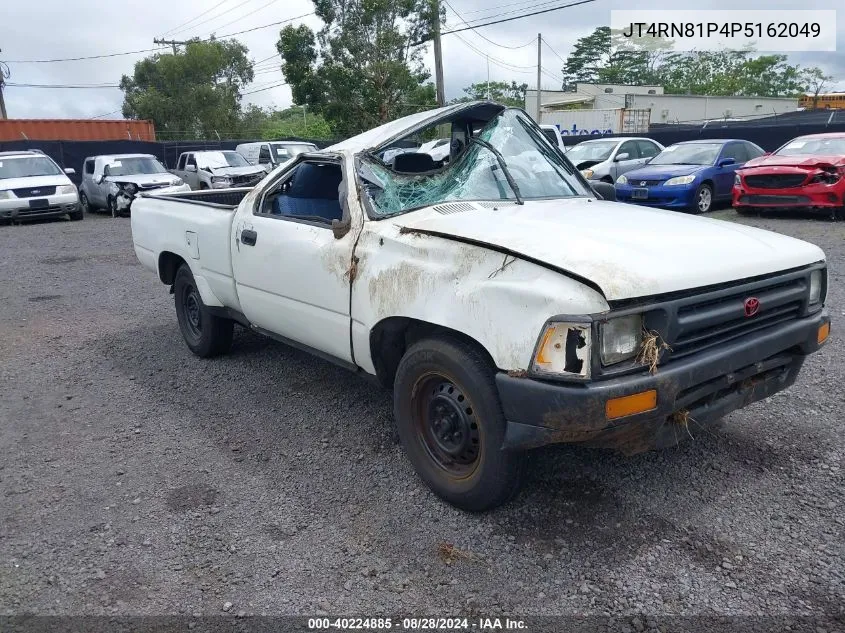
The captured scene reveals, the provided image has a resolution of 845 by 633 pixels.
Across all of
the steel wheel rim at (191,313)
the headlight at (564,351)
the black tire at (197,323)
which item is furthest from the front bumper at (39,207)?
the headlight at (564,351)

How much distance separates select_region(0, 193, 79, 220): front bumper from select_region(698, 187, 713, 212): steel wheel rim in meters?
14.0

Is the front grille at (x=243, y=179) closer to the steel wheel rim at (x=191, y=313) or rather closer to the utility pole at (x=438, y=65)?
the utility pole at (x=438, y=65)

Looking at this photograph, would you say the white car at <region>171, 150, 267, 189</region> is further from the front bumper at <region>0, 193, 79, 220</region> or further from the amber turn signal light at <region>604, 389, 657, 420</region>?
the amber turn signal light at <region>604, 389, 657, 420</region>

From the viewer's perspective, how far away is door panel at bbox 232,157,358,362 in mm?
3746

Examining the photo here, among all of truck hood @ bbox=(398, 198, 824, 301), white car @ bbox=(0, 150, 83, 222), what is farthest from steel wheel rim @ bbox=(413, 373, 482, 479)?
white car @ bbox=(0, 150, 83, 222)

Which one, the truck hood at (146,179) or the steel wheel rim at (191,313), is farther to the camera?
the truck hood at (146,179)

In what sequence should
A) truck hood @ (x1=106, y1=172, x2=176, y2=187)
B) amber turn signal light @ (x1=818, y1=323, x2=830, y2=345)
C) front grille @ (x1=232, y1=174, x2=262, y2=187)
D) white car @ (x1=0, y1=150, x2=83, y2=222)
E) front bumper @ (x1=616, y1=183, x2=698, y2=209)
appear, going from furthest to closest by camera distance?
front grille @ (x1=232, y1=174, x2=262, y2=187), truck hood @ (x1=106, y1=172, x2=176, y2=187), white car @ (x1=0, y1=150, x2=83, y2=222), front bumper @ (x1=616, y1=183, x2=698, y2=209), amber turn signal light @ (x1=818, y1=323, x2=830, y2=345)

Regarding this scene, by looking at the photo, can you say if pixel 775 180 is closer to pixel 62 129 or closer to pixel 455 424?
pixel 455 424

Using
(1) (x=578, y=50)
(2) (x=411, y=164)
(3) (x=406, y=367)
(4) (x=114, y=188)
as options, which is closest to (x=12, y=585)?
(3) (x=406, y=367)

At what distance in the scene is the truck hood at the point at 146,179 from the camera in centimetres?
1727

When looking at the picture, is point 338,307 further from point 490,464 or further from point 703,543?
A: point 703,543

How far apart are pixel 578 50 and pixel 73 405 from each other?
8060 centimetres

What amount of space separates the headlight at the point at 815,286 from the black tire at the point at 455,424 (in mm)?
1719

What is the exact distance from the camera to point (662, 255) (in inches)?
113
